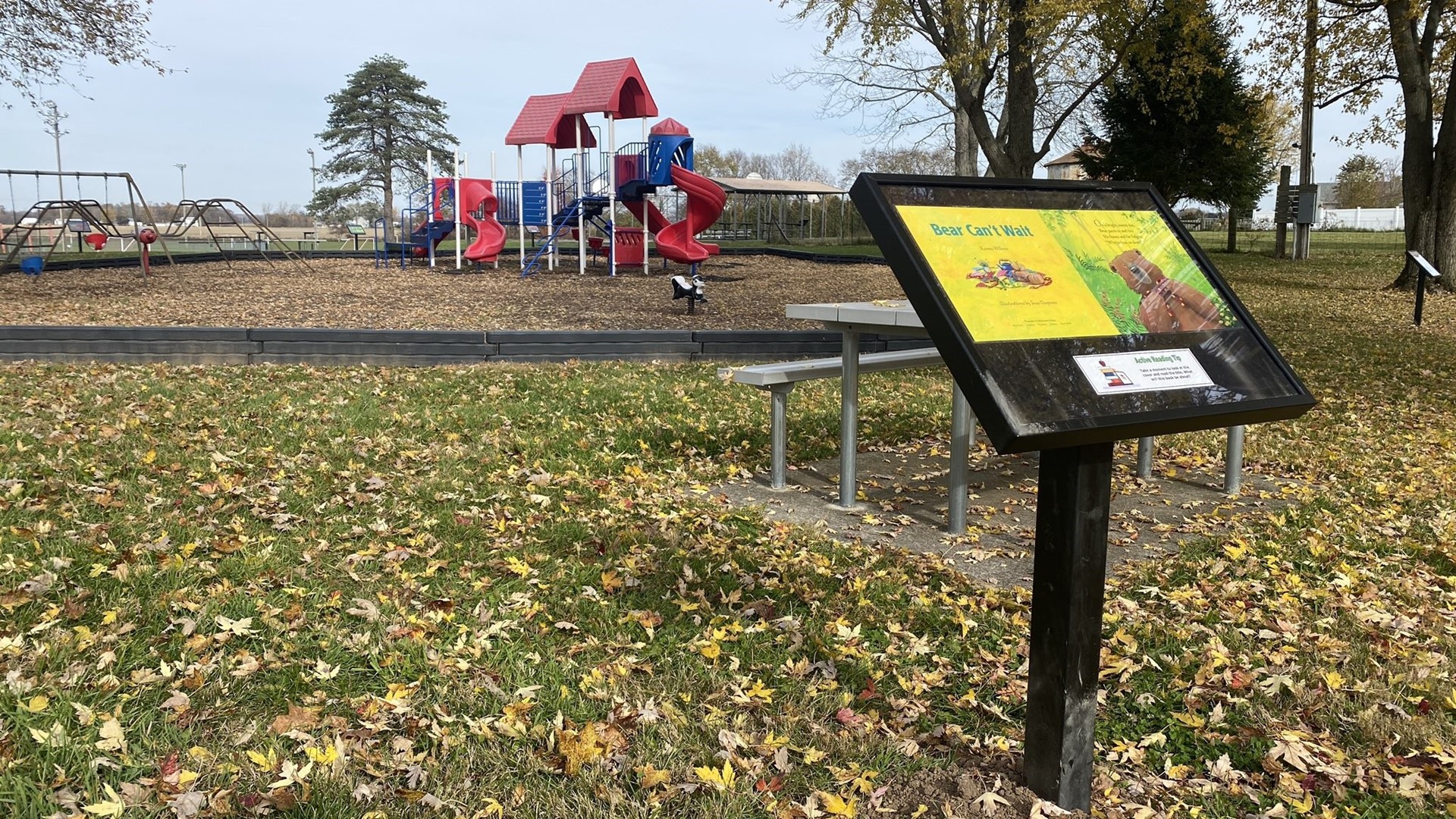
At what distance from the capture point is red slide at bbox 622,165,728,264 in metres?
19.1

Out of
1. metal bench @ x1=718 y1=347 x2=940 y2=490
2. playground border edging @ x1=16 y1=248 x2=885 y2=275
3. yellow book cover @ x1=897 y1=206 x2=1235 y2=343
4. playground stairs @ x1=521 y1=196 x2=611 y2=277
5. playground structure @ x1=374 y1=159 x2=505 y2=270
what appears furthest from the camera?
playground structure @ x1=374 y1=159 x2=505 y2=270

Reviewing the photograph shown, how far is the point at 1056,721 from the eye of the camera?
2.30 m

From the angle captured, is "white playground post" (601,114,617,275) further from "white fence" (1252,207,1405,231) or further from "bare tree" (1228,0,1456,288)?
"white fence" (1252,207,1405,231)

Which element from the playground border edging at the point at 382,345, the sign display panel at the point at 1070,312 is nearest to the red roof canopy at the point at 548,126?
the playground border edging at the point at 382,345

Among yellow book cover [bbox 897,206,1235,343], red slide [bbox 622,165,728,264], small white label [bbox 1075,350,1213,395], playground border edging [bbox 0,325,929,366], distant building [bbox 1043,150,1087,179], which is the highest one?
distant building [bbox 1043,150,1087,179]

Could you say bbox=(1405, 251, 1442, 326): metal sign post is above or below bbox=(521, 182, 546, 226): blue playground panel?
below

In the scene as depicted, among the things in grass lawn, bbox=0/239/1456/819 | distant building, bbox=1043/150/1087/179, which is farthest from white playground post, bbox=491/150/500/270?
distant building, bbox=1043/150/1087/179

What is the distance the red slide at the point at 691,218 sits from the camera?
1911cm

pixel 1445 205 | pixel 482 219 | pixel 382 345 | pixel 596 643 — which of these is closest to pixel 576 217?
pixel 482 219

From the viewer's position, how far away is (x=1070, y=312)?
88.8 inches

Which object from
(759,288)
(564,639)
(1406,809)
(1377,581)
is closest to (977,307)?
(1406,809)

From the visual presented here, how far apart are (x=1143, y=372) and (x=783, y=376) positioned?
2828 mm

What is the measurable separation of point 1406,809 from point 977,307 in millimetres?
1663

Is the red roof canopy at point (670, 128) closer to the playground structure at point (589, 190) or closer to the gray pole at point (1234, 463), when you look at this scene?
the playground structure at point (589, 190)
